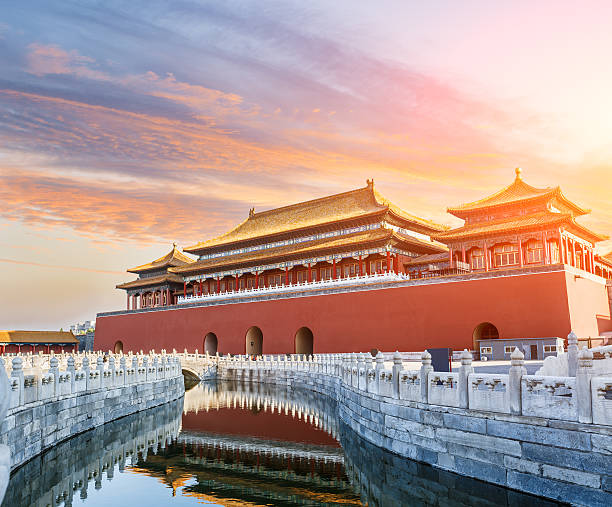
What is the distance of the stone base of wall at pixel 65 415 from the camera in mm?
10492

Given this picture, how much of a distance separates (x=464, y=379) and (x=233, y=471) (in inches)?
202

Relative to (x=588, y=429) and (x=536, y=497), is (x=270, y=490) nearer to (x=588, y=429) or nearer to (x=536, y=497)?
(x=536, y=497)

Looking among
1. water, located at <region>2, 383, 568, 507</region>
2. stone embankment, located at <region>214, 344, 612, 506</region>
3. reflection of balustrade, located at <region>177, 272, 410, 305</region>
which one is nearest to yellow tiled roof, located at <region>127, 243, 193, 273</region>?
reflection of balustrade, located at <region>177, 272, 410, 305</region>

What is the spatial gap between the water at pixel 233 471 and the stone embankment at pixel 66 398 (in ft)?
1.19

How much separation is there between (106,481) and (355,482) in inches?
185

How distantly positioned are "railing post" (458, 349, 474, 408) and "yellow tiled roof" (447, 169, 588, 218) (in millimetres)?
18844

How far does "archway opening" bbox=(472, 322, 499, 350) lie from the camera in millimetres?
25125

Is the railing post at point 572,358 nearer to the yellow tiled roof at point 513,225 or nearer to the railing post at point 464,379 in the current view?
the railing post at point 464,379

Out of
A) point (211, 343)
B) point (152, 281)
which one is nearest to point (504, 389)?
point (211, 343)

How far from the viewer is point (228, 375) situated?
32.3 metres

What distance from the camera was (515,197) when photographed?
27500 mm

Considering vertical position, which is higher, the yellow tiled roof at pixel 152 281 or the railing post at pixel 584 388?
the yellow tiled roof at pixel 152 281

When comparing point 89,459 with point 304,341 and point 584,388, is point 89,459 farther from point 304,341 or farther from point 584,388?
point 304,341

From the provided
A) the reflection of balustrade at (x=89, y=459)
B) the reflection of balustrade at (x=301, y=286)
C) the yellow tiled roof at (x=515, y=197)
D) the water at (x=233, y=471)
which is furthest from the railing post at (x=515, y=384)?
the reflection of balustrade at (x=301, y=286)
